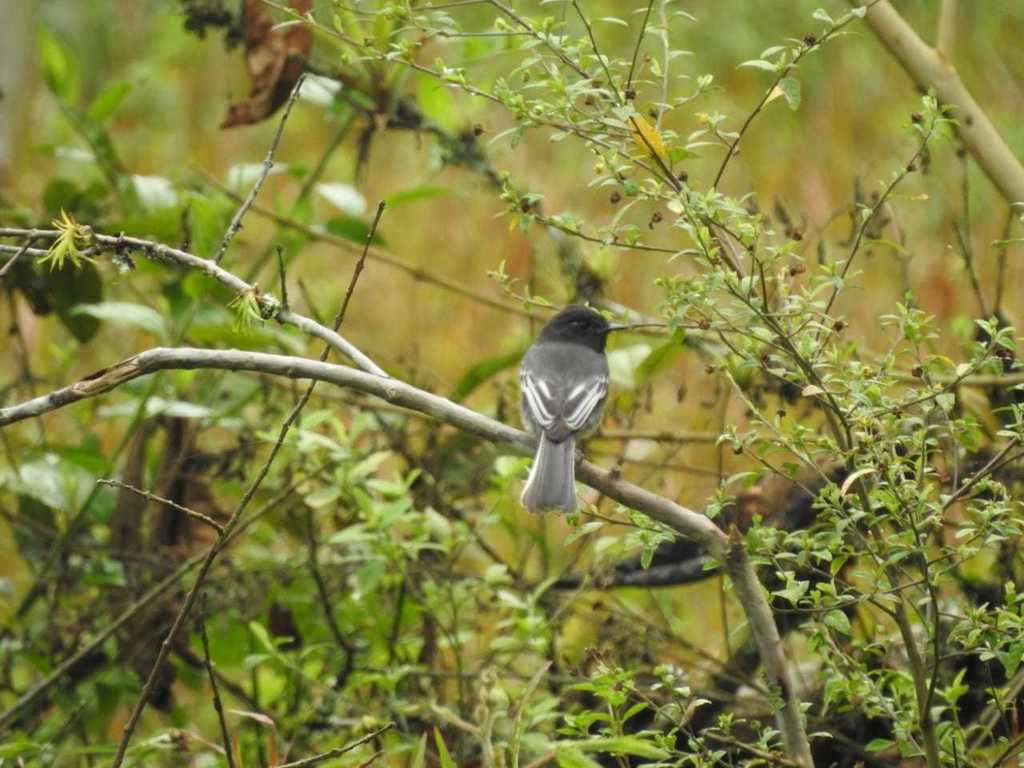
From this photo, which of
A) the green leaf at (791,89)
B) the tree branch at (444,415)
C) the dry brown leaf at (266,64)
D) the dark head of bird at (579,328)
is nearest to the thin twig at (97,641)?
the dark head of bird at (579,328)

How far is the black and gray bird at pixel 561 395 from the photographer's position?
3574 mm

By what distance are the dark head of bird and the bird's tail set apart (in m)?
0.88

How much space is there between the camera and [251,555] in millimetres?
5027

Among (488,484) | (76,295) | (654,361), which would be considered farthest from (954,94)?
(76,295)

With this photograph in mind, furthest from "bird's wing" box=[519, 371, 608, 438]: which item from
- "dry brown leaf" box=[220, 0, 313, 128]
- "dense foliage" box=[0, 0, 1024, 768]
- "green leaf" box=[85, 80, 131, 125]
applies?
"green leaf" box=[85, 80, 131, 125]

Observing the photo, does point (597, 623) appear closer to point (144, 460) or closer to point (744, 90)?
point (144, 460)

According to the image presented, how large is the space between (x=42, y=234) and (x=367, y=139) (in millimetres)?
2608

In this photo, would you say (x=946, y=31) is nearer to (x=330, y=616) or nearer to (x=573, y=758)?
(x=330, y=616)

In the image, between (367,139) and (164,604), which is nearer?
(164,604)

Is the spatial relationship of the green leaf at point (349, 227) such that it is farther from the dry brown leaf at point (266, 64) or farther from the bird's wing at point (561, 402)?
the bird's wing at point (561, 402)

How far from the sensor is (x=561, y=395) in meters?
4.18

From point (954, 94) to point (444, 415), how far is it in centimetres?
243

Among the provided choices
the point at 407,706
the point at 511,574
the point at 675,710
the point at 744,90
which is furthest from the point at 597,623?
the point at 744,90

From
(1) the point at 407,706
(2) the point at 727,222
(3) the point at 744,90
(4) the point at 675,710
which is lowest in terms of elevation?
(1) the point at 407,706
